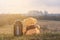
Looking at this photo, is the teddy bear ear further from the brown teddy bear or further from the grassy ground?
the grassy ground

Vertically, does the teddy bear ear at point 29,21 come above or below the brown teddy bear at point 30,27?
above

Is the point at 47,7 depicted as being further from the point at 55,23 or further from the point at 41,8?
the point at 55,23

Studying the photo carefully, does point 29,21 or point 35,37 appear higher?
point 29,21

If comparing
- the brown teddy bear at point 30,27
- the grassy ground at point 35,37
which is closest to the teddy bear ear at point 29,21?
the brown teddy bear at point 30,27

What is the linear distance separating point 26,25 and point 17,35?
0.40 feet

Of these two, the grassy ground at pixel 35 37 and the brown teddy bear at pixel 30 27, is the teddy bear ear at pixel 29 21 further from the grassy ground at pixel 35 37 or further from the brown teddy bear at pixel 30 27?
the grassy ground at pixel 35 37

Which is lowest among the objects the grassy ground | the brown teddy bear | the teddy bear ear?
the grassy ground

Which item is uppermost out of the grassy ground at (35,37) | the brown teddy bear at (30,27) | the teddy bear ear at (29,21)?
the teddy bear ear at (29,21)

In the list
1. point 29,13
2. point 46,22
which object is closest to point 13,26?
point 29,13

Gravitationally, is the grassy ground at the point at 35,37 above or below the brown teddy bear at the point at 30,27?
below

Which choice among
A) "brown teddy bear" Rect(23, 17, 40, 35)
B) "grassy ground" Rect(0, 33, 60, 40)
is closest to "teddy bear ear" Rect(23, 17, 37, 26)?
"brown teddy bear" Rect(23, 17, 40, 35)

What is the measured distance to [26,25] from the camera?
4.61ft

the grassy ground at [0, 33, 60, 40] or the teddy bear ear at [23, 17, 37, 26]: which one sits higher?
the teddy bear ear at [23, 17, 37, 26]

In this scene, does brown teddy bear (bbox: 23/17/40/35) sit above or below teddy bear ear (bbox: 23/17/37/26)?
below
